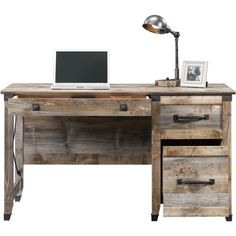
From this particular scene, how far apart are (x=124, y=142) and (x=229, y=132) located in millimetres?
1026

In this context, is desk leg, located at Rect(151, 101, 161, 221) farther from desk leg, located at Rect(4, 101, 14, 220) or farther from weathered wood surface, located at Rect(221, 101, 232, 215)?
desk leg, located at Rect(4, 101, 14, 220)

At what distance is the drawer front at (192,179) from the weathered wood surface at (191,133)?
106 millimetres

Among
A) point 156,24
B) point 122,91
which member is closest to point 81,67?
point 122,91

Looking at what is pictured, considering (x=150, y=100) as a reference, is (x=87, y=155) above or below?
below

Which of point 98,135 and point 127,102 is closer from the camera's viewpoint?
point 127,102

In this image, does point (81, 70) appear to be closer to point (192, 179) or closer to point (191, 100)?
point (191, 100)

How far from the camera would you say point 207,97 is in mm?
6617

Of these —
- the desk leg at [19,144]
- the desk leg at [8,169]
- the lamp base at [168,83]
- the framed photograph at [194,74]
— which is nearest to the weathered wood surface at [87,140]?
the desk leg at [19,144]

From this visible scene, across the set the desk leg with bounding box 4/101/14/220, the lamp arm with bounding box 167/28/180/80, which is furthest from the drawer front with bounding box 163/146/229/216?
the desk leg with bounding box 4/101/14/220

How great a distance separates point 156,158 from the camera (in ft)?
21.7

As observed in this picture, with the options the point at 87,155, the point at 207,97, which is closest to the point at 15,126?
the point at 87,155

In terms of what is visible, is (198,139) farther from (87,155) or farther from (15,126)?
(15,126)

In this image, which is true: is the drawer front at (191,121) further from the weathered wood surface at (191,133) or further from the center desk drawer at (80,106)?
the center desk drawer at (80,106)

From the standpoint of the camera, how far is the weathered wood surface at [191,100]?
6.59 m
